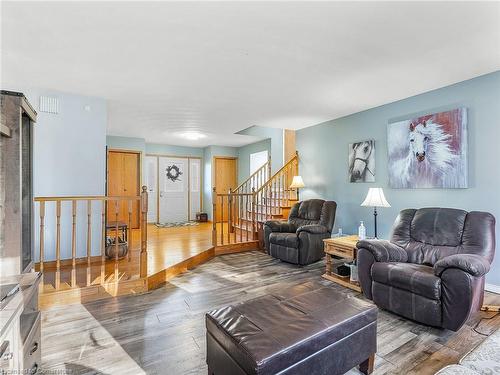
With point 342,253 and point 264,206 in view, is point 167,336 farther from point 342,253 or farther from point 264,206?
point 264,206

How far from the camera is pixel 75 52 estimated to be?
244cm

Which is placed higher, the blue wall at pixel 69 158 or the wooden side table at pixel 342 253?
the blue wall at pixel 69 158

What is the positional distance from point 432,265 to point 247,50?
2.78m

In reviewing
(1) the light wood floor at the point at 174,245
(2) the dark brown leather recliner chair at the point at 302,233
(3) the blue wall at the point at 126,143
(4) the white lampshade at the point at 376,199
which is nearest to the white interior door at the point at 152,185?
(3) the blue wall at the point at 126,143

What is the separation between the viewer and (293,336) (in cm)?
141

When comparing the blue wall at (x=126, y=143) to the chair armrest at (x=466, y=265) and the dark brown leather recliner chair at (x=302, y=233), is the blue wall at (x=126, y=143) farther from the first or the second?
the chair armrest at (x=466, y=265)

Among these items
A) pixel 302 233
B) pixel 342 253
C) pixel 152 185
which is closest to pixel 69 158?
pixel 302 233

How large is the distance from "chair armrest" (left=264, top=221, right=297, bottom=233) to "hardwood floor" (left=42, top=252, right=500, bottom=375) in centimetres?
139

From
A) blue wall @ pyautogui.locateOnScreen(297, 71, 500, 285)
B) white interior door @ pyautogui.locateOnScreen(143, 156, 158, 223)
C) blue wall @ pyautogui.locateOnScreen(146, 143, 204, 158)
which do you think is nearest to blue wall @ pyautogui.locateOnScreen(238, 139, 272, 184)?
blue wall @ pyautogui.locateOnScreen(146, 143, 204, 158)

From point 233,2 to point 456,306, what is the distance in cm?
280

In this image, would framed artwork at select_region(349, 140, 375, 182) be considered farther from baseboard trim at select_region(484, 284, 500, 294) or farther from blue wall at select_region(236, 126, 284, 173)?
blue wall at select_region(236, 126, 284, 173)

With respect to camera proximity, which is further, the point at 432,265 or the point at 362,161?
the point at 362,161

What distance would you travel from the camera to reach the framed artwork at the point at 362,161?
4173 millimetres

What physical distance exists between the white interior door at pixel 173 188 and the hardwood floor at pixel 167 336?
488cm
